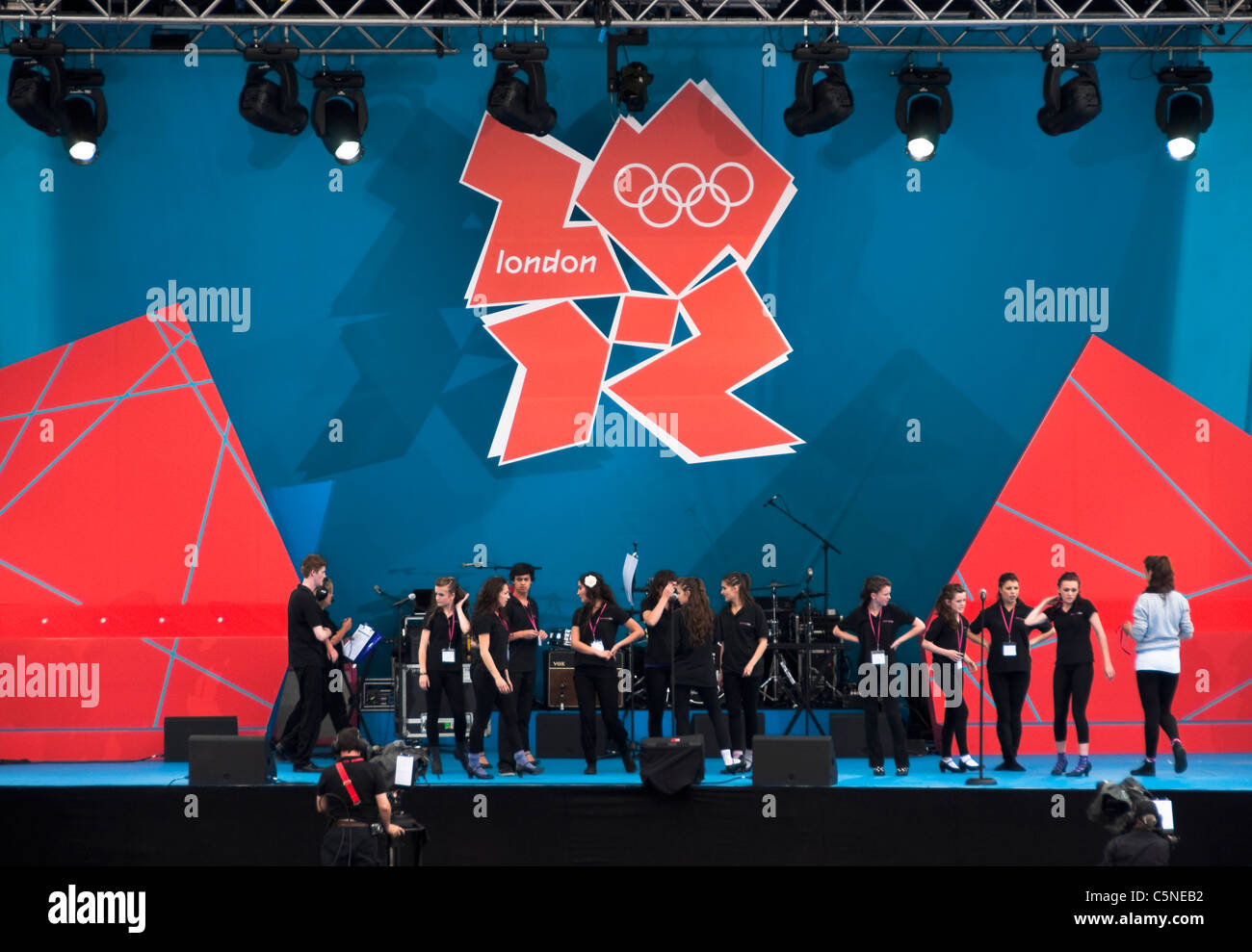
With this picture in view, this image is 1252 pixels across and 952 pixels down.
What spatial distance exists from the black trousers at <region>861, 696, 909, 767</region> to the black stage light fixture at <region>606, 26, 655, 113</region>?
18.9ft

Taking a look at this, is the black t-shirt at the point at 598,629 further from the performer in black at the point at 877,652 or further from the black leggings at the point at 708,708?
the performer in black at the point at 877,652

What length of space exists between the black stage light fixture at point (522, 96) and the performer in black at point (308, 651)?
413 cm

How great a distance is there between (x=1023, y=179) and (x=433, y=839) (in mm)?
8252

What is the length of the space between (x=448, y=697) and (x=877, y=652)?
11.2ft

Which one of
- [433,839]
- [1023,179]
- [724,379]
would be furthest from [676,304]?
[433,839]

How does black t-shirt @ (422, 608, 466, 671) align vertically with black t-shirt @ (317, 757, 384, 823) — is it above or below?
above

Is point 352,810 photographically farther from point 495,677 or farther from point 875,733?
point 875,733

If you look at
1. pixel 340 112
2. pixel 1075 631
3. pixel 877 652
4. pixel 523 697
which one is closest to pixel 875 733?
pixel 877 652

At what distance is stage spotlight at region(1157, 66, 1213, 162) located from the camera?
482 inches

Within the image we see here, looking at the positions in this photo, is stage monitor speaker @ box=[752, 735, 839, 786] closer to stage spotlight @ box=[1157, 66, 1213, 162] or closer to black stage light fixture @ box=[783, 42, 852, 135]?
black stage light fixture @ box=[783, 42, 852, 135]

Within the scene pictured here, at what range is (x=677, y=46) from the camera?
1321 centimetres

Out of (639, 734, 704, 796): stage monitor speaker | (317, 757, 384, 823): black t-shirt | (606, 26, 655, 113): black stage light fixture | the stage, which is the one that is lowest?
the stage

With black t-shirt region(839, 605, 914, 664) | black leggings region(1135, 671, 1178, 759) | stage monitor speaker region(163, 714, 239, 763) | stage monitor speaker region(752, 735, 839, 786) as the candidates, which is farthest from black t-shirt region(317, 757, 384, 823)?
black leggings region(1135, 671, 1178, 759)

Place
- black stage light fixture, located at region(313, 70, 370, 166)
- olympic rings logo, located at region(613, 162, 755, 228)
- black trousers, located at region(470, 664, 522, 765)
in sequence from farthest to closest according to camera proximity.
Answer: olympic rings logo, located at region(613, 162, 755, 228)
black stage light fixture, located at region(313, 70, 370, 166)
black trousers, located at region(470, 664, 522, 765)
